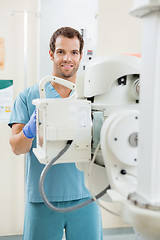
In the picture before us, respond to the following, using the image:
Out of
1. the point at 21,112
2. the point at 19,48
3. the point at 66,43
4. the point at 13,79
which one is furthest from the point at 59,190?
the point at 19,48

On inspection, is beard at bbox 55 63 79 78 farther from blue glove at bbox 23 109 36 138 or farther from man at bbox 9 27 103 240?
blue glove at bbox 23 109 36 138

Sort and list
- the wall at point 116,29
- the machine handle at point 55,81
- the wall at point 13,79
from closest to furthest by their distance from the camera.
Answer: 1. the machine handle at point 55,81
2. the wall at point 13,79
3. the wall at point 116,29

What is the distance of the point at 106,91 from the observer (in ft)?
2.97

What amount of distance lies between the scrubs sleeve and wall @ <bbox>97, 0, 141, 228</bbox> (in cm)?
109

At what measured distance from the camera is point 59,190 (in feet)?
4.85

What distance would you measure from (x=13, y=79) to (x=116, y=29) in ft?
3.16

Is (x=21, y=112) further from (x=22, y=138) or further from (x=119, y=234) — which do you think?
(x=119, y=234)

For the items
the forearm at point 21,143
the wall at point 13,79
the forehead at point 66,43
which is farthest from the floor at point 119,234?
the forehead at point 66,43

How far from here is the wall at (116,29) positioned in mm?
2424

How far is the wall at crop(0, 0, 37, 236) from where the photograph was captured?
7.46ft

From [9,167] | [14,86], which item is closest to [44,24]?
[14,86]

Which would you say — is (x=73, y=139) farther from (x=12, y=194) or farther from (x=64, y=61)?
(x=12, y=194)

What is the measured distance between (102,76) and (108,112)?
113 millimetres

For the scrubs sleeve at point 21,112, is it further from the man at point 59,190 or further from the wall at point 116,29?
the wall at point 116,29
